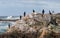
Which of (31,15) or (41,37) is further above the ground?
(31,15)

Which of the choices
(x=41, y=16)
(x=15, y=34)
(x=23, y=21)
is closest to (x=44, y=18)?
(x=41, y=16)

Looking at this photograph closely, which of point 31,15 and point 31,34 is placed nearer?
point 31,34

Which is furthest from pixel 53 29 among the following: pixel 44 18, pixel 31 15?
pixel 31 15

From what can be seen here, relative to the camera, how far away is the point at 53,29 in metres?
43.2

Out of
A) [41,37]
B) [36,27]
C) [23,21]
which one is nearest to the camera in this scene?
[41,37]

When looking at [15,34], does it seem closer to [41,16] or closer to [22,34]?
[22,34]

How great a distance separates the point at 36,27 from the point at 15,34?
399 cm

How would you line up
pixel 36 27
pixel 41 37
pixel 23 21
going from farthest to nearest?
pixel 23 21 < pixel 36 27 < pixel 41 37

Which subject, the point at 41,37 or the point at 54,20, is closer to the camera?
the point at 41,37

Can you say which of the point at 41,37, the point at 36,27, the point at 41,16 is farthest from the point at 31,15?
the point at 41,37

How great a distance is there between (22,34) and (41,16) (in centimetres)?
659

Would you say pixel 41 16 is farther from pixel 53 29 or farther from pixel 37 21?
pixel 53 29

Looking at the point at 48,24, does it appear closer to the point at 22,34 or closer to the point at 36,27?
the point at 36,27

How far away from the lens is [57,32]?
42.0m
